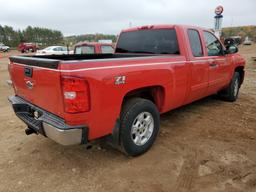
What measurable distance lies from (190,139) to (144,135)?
96 cm

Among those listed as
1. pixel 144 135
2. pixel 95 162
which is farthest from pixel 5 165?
pixel 144 135

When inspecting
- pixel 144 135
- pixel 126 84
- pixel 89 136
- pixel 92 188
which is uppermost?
pixel 126 84

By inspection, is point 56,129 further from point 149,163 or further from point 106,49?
point 106,49

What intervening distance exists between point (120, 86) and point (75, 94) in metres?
0.62

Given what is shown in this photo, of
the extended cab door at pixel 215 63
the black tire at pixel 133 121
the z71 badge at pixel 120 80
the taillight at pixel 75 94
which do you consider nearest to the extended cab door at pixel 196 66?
the extended cab door at pixel 215 63

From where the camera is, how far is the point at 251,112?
5.51 m

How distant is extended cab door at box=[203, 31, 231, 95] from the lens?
489 cm

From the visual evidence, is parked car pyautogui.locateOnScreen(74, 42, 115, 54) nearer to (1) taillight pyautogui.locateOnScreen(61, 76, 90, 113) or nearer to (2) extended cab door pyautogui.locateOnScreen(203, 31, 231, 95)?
(2) extended cab door pyautogui.locateOnScreen(203, 31, 231, 95)

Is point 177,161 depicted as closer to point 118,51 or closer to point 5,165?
point 5,165

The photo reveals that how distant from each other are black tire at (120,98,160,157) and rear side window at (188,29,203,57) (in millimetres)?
1519

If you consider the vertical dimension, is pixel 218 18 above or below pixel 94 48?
above

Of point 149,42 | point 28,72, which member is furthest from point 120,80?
point 149,42

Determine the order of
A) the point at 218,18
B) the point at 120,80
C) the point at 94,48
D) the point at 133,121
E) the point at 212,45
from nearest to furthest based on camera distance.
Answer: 1. the point at 120,80
2. the point at 133,121
3. the point at 212,45
4. the point at 94,48
5. the point at 218,18

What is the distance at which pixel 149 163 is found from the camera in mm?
3309
